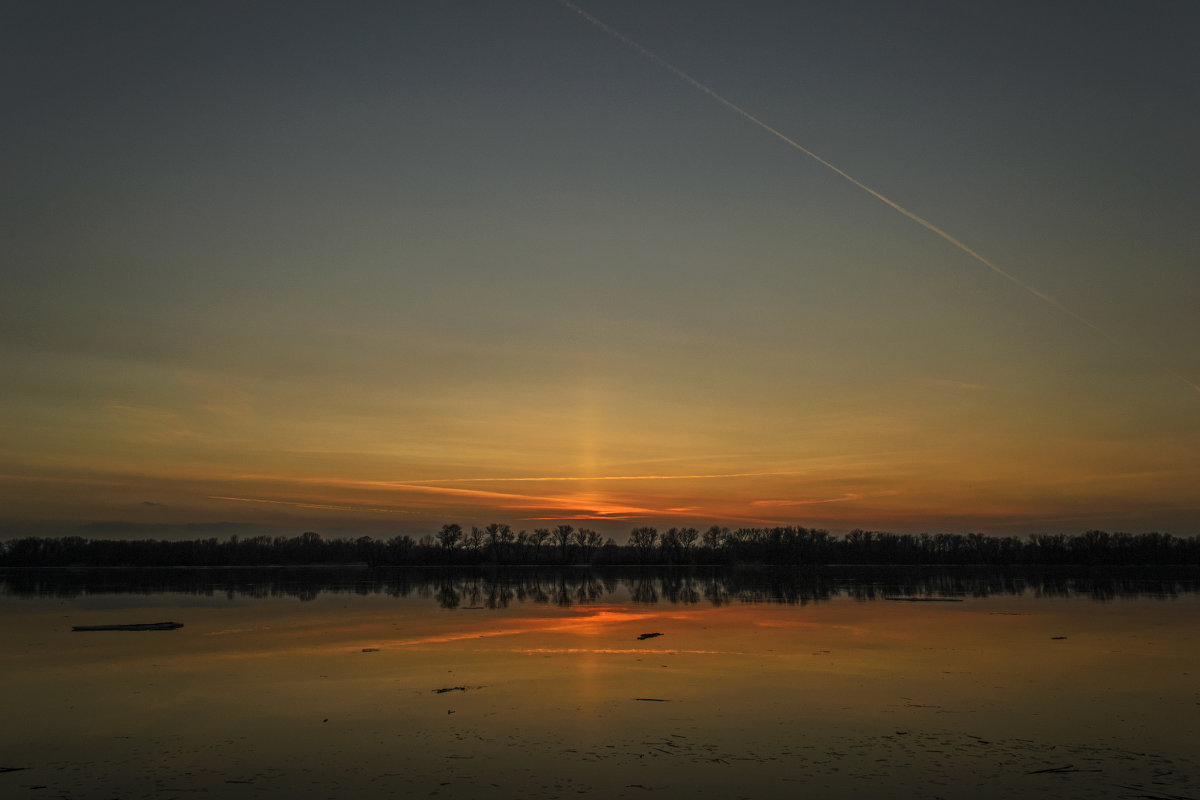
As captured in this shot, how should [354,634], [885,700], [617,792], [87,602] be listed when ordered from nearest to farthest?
[617,792] → [885,700] → [354,634] → [87,602]

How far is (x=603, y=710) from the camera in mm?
17531

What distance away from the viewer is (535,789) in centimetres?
1181

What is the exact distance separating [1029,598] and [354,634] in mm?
46934

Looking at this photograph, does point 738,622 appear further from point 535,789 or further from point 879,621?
point 535,789

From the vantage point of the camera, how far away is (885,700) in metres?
18.6

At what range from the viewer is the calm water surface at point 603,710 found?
1236cm

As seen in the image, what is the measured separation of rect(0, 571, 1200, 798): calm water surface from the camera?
12.4 metres

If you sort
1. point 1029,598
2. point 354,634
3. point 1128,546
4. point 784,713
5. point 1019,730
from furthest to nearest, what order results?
1. point 1128,546
2. point 1029,598
3. point 354,634
4. point 784,713
5. point 1019,730

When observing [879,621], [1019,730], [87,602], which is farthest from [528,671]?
[87,602]

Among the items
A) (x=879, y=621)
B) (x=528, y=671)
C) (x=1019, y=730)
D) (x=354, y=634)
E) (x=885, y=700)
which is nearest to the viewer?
(x=1019, y=730)

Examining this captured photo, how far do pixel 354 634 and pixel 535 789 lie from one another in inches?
918

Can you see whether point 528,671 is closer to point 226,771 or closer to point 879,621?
point 226,771

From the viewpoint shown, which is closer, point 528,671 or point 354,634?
point 528,671

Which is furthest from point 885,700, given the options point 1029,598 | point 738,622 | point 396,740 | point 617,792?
point 1029,598
